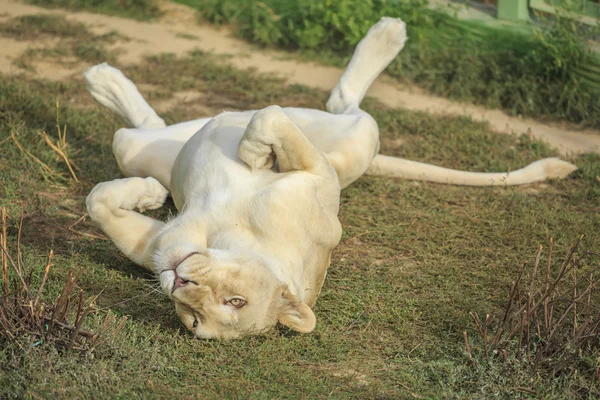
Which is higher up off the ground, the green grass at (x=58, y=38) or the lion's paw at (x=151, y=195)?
the lion's paw at (x=151, y=195)

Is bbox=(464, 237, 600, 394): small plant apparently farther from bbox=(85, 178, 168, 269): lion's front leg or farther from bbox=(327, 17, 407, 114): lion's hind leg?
bbox=(327, 17, 407, 114): lion's hind leg

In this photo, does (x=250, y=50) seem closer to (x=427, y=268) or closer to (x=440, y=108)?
(x=440, y=108)

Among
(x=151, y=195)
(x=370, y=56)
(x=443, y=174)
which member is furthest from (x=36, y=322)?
(x=370, y=56)

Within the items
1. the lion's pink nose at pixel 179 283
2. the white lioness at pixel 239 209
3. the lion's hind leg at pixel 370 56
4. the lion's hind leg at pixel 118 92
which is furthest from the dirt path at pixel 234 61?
the lion's pink nose at pixel 179 283

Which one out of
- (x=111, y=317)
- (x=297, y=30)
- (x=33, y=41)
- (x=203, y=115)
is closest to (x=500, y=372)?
(x=111, y=317)

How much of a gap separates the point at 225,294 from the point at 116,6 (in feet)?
A: 18.6

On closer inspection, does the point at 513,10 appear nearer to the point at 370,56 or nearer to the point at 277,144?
the point at 370,56

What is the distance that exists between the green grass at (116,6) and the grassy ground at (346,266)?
147 cm

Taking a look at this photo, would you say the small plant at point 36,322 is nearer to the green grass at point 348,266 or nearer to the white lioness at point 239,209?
the green grass at point 348,266

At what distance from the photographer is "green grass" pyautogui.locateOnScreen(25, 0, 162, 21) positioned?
8.38 metres

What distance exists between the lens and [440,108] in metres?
6.84

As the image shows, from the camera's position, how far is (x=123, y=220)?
4117 millimetres

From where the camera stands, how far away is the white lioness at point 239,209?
3.50 m

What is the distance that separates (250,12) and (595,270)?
466cm
